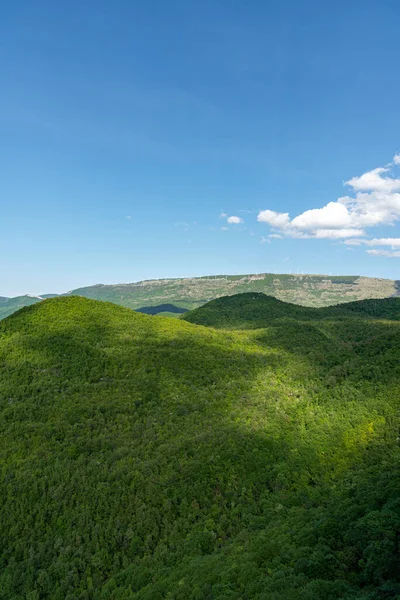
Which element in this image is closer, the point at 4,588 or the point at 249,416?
the point at 4,588

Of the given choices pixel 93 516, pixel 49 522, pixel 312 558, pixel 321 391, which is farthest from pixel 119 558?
pixel 321 391

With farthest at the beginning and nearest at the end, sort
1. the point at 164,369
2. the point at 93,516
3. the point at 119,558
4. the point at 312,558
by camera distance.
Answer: the point at 164,369 → the point at 93,516 → the point at 119,558 → the point at 312,558

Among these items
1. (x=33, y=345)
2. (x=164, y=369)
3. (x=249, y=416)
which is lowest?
(x=249, y=416)

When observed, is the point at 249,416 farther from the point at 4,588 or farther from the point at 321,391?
the point at 4,588

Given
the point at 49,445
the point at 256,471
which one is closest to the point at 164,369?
the point at 49,445

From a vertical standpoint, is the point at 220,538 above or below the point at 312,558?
below

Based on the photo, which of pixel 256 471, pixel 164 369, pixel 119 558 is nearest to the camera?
pixel 119 558

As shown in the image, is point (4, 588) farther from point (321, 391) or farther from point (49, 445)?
point (321, 391)
